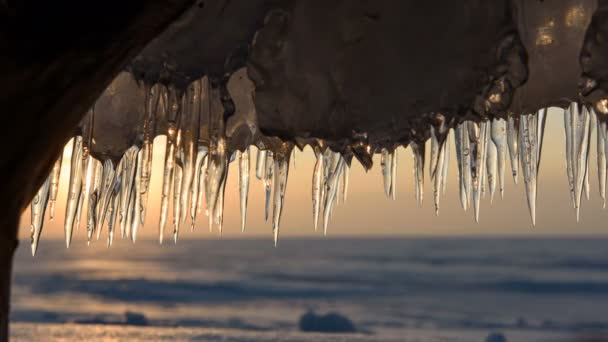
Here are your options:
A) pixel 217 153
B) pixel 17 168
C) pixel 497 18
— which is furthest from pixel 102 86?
pixel 497 18

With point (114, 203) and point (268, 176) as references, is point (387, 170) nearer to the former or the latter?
point (268, 176)

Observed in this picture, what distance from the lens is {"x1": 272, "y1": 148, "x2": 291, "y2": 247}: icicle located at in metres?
3.04

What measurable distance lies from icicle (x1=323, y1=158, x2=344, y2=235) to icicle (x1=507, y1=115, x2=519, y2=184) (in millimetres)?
630

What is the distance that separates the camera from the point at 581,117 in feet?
8.98

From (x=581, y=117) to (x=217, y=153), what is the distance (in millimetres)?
1284

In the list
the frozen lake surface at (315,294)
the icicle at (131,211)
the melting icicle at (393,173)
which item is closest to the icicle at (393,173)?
the melting icicle at (393,173)

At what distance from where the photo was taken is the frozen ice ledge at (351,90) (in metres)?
2.39

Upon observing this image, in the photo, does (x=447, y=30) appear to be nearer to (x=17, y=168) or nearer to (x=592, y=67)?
(x=592, y=67)

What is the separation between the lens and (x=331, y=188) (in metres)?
3.15

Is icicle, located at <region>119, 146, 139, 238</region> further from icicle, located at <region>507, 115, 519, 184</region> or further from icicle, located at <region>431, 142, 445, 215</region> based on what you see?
icicle, located at <region>507, 115, 519, 184</region>

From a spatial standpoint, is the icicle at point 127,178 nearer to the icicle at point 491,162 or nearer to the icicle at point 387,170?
the icicle at point 387,170

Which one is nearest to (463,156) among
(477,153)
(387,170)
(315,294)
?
(477,153)

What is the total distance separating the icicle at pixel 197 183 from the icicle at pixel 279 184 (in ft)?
0.98

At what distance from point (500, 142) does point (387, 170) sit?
1.54ft
